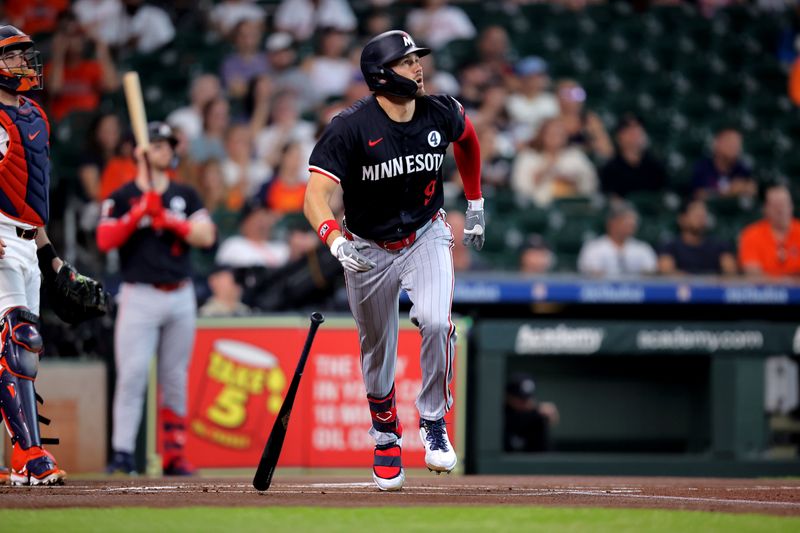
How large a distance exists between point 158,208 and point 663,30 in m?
8.87

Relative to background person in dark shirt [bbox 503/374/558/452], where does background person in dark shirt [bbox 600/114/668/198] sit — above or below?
above

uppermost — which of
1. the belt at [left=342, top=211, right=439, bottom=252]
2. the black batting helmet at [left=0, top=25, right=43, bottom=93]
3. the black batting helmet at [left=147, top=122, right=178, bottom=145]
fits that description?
the black batting helmet at [left=0, top=25, right=43, bottom=93]

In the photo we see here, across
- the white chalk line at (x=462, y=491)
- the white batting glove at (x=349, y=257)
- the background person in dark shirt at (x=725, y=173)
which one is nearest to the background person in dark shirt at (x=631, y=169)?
the background person in dark shirt at (x=725, y=173)

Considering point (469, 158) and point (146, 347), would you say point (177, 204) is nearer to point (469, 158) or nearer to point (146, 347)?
point (146, 347)

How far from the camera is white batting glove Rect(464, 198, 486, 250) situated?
6.33 metres

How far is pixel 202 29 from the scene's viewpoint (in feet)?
46.8

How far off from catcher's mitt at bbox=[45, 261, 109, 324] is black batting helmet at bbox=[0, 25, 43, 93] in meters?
0.93

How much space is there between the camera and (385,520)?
4891 mm

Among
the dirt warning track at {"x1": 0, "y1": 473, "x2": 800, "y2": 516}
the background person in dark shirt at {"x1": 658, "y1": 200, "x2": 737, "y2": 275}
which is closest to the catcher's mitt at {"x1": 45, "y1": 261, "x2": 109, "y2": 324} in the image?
the dirt warning track at {"x1": 0, "y1": 473, "x2": 800, "y2": 516}

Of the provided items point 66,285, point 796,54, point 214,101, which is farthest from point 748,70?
point 66,285

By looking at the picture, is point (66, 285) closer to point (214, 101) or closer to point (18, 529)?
point (18, 529)

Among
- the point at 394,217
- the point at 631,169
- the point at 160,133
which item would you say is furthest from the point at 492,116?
the point at 394,217

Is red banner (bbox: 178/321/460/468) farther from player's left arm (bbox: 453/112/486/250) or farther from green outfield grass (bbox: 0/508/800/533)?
green outfield grass (bbox: 0/508/800/533)

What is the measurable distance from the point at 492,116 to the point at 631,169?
1.46 meters
